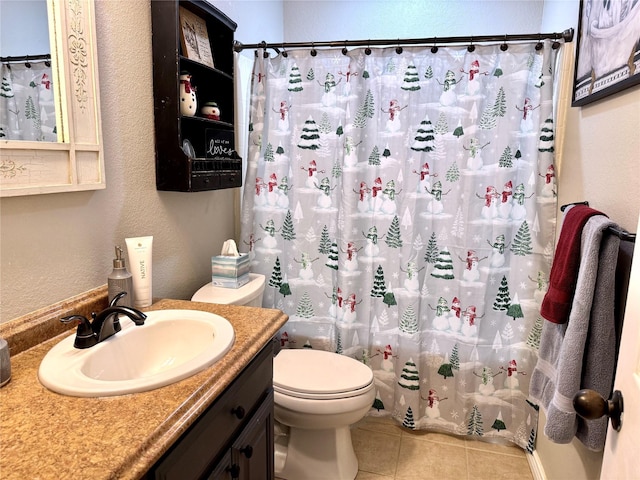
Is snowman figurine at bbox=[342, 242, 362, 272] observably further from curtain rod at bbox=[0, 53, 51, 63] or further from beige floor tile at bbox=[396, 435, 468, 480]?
curtain rod at bbox=[0, 53, 51, 63]

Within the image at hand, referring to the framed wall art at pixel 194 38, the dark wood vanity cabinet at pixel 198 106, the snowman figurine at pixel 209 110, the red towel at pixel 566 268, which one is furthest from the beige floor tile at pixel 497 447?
the framed wall art at pixel 194 38

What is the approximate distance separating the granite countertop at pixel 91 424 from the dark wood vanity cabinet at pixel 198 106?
0.81m

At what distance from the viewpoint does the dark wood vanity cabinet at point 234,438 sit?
0.92 meters

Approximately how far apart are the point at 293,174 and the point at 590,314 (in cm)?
142

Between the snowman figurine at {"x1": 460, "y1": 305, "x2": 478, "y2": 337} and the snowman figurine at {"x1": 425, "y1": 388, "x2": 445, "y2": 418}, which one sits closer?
the snowman figurine at {"x1": 460, "y1": 305, "x2": 478, "y2": 337}

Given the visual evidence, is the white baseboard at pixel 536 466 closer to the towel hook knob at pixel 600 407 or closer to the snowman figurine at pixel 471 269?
the snowman figurine at pixel 471 269

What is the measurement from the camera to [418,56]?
2.04m

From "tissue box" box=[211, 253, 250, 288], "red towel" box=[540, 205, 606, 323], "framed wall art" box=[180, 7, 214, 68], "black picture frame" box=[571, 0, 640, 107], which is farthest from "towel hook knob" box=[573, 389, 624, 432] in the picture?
"framed wall art" box=[180, 7, 214, 68]

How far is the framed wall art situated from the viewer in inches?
64.1

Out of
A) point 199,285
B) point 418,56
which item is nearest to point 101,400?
point 199,285

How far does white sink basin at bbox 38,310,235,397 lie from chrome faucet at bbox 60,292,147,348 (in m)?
0.02

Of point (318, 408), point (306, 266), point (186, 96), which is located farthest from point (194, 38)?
point (318, 408)

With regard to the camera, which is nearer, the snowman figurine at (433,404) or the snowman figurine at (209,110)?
the snowman figurine at (209,110)

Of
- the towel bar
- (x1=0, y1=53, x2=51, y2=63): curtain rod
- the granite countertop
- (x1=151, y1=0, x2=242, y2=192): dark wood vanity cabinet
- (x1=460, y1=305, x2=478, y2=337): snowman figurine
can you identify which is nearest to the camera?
the granite countertop
